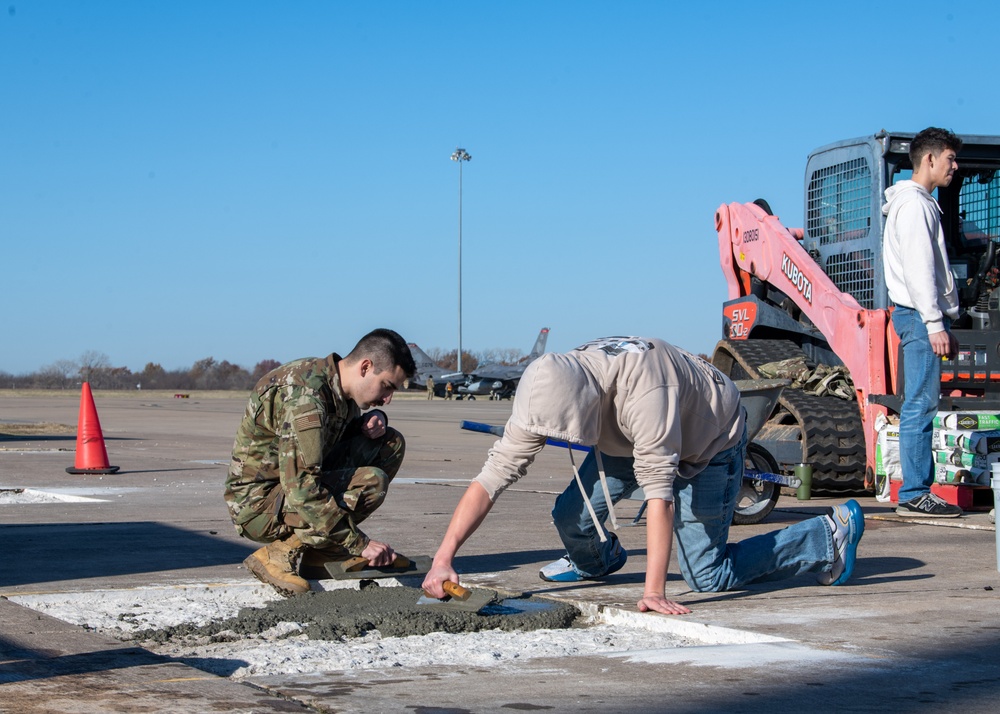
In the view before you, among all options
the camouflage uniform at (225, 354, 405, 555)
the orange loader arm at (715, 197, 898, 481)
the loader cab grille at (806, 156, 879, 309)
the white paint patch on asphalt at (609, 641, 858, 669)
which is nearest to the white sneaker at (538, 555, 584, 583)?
the camouflage uniform at (225, 354, 405, 555)

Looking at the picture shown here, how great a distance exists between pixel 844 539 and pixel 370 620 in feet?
7.45

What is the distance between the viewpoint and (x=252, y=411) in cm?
570

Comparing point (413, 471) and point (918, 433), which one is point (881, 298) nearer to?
point (918, 433)

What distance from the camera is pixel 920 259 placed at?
8.23 m

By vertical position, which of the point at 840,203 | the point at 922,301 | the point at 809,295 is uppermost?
the point at 840,203

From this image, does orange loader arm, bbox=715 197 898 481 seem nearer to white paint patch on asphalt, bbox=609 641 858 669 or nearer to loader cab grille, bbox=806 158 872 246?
loader cab grille, bbox=806 158 872 246

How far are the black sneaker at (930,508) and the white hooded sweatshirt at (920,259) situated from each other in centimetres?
114

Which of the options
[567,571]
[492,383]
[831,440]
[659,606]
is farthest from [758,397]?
[492,383]

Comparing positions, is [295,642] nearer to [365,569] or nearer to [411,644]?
[411,644]

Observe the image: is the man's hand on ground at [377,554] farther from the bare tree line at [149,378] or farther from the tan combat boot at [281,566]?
the bare tree line at [149,378]

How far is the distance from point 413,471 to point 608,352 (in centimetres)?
907

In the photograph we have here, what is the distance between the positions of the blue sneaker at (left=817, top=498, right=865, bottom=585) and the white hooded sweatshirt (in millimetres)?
2967

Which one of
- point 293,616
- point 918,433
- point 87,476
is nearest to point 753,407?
point 918,433

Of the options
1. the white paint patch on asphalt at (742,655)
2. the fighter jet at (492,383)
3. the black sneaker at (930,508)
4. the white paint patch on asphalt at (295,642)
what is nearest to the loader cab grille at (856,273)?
the black sneaker at (930,508)
